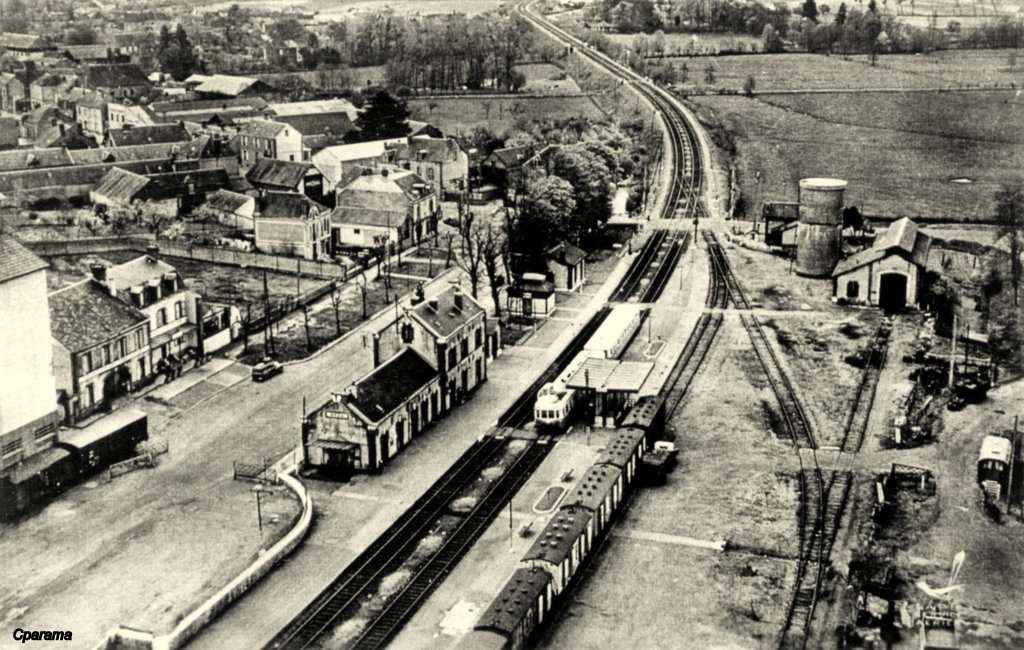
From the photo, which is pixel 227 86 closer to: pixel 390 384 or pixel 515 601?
pixel 390 384

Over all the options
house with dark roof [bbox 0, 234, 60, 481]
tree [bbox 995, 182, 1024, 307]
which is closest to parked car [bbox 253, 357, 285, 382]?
house with dark roof [bbox 0, 234, 60, 481]

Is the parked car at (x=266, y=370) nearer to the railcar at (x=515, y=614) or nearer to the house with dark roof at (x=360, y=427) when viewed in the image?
the house with dark roof at (x=360, y=427)

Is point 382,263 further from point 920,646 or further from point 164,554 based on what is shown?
point 920,646

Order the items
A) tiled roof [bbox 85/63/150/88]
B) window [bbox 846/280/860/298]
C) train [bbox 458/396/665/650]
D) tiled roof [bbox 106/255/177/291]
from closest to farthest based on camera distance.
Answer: train [bbox 458/396/665/650] < tiled roof [bbox 106/255/177/291] < window [bbox 846/280/860/298] < tiled roof [bbox 85/63/150/88]

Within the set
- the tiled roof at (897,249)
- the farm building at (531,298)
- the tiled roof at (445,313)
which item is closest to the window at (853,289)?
the tiled roof at (897,249)

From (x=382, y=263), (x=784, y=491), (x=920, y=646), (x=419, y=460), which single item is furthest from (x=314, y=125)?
(x=920, y=646)

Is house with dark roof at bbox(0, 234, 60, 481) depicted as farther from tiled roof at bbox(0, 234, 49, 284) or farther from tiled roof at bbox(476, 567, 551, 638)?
tiled roof at bbox(476, 567, 551, 638)
